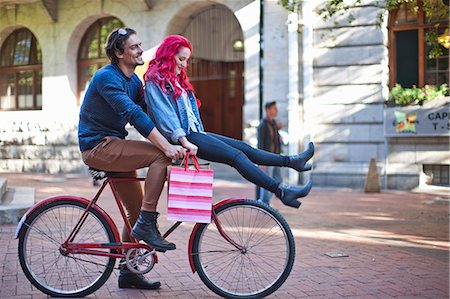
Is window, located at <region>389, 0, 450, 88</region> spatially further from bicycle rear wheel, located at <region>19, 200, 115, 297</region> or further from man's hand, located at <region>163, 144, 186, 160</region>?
bicycle rear wheel, located at <region>19, 200, 115, 297</region>

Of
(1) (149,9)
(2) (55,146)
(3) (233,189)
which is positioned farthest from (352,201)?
(2) (55,146)

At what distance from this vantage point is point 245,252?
452 cm

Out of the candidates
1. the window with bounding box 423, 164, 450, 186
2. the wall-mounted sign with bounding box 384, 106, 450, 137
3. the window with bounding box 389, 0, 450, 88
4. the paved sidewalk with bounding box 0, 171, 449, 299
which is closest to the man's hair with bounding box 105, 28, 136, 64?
the paved sidewalk with bounding box 0, 171, 449, 299

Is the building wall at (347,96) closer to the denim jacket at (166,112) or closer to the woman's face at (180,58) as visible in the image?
the woman's face at (180,58)

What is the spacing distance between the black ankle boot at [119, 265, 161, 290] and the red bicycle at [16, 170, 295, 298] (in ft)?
0.81

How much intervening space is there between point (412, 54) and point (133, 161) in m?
11.9

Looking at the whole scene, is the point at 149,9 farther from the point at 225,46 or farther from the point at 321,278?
the point at 321,278

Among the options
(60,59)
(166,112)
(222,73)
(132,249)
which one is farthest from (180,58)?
(60,59)

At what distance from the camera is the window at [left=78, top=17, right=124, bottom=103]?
1931cm

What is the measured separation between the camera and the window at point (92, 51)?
760 inches

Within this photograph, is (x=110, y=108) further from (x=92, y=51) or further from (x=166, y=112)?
(x=92, y=51)

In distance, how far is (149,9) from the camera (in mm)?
17891

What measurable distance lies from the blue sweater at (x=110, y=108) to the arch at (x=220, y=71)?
14950 millimetres

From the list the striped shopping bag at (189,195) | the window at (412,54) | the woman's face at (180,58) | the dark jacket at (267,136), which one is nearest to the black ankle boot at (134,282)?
the striped shopping bag at (189,195)
